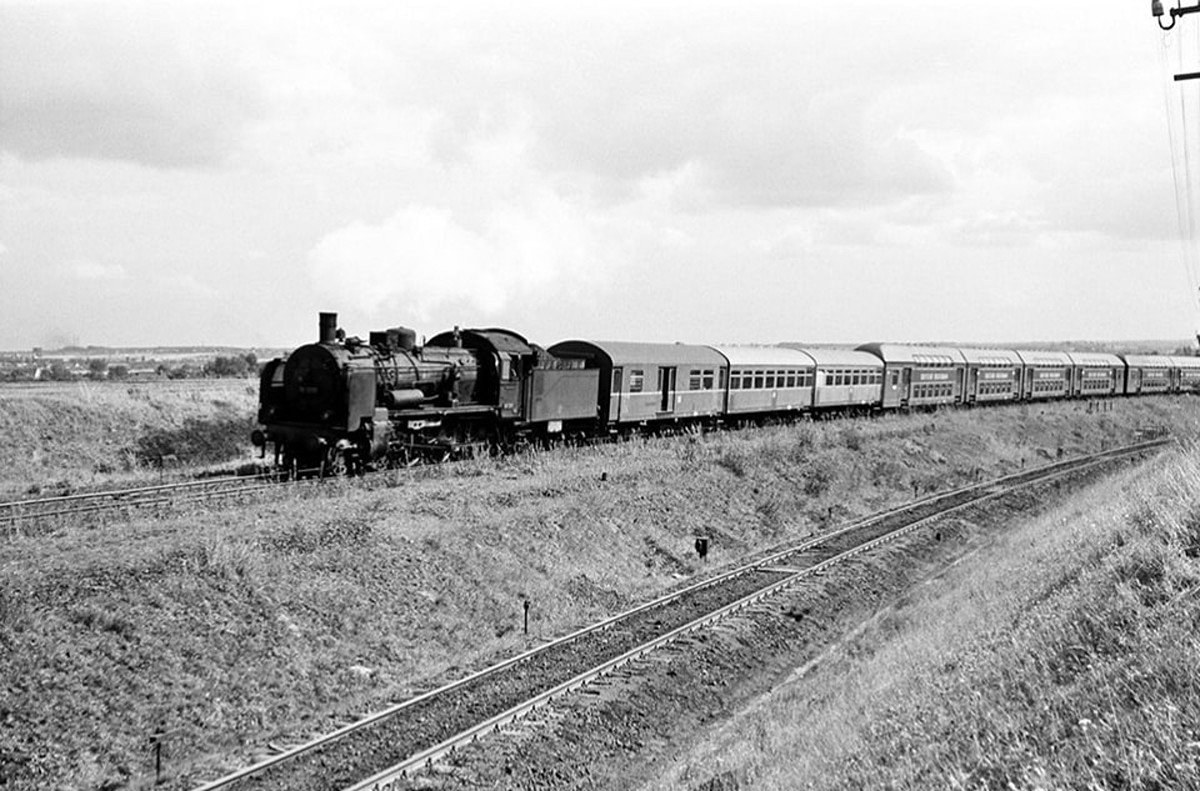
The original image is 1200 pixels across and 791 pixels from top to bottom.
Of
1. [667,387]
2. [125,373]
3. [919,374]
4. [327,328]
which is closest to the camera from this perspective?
[327,328]

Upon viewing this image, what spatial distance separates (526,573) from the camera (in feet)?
57.0

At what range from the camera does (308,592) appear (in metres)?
14.0

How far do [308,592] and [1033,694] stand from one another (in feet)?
32.8

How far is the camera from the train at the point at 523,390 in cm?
2036

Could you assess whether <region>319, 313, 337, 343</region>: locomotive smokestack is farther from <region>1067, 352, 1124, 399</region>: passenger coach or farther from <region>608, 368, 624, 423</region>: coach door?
<region>1067, 352, 1124, 399</region>: passenger coach

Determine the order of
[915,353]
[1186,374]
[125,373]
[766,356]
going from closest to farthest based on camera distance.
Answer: [766,356] < [915,353] < [125,373] < [1186,374]

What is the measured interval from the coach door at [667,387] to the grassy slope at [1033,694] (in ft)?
59.0

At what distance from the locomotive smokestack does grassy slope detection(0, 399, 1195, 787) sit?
3.62 metres

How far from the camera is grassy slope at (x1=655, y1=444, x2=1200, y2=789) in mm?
6312

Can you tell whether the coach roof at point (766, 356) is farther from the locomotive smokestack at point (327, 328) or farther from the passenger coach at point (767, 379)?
the locomotive smokestack at point (327, 328)

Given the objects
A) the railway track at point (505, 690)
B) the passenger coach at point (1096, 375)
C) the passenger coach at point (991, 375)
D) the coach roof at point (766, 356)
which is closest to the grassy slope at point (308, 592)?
the railway track at point (505, 690)

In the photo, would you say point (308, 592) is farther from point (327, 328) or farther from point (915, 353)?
point (915, 353)

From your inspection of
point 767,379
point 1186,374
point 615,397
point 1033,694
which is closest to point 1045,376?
point 1186,374

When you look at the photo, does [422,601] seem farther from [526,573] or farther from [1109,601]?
[1109,601]
